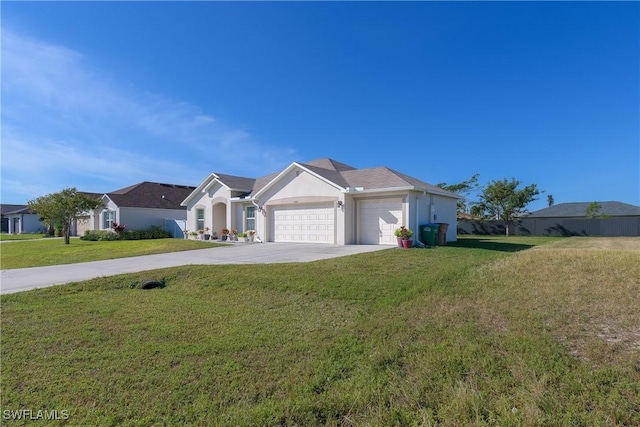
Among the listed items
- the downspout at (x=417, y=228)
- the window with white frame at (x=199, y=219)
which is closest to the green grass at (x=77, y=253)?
the window with white frame at (x=199, y=219)

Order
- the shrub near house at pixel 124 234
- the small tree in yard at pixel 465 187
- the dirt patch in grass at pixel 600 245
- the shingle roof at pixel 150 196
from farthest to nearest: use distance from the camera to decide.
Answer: the small tree in yard at pixel 465 187 → the shingle roof at pixel 150 196 → the shrub near house at pixel 124 234 → the dirt patch in grass at pixel 600 245

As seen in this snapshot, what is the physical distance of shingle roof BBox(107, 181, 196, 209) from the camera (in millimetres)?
28102

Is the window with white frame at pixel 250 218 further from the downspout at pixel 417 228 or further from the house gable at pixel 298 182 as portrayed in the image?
the downspout at pixel 417 228

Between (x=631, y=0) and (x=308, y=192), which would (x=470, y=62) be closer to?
(x=631, y=0)

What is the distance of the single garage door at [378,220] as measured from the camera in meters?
15.7

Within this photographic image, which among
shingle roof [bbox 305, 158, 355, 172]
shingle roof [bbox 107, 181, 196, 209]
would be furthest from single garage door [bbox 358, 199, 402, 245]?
shingle roof [bbox 107, 181, 196, 209]

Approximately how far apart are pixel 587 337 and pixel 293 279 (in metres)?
5.61

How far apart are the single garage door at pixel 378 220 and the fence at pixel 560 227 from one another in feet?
68.2

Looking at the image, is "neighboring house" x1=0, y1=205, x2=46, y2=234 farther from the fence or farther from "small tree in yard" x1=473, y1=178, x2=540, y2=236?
"small tree in yard" x1=473, y1=178, x2=540, y2=236

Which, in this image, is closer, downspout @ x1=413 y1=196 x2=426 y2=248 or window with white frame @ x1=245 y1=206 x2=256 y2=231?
downspout @ x1=413 y1=196 x2=426 y2=248

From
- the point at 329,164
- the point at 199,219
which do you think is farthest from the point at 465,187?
the point at 199,219
